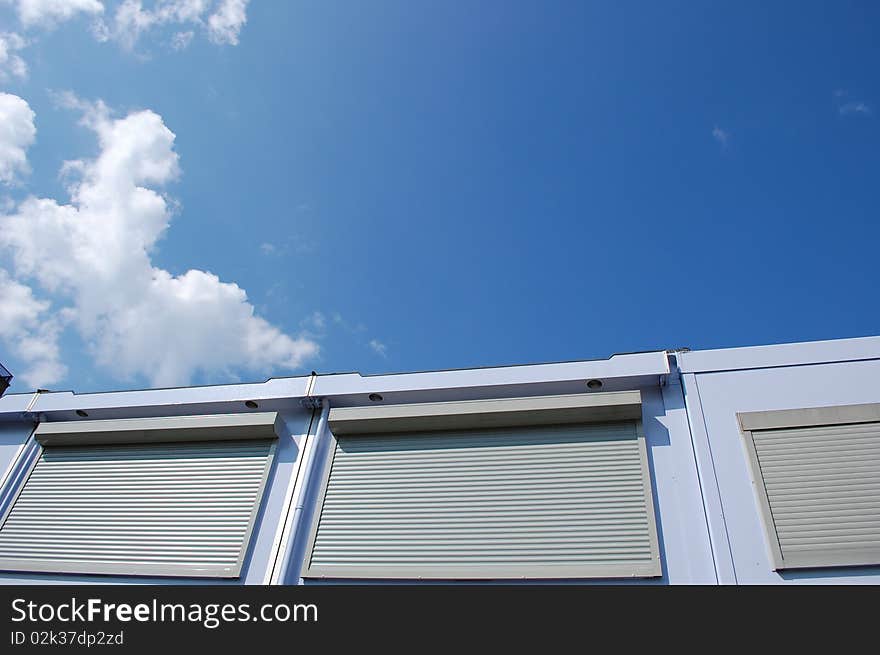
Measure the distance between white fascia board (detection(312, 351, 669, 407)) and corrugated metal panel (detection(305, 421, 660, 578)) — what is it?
0.71 metres

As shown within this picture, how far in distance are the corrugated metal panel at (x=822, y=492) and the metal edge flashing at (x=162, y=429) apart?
7.43 metres

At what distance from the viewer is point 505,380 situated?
30.6ft

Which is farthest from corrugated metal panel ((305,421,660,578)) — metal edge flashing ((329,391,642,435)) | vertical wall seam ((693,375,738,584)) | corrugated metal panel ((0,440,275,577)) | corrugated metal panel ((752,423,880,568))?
corrugated metal panel ((752,423,880,568))

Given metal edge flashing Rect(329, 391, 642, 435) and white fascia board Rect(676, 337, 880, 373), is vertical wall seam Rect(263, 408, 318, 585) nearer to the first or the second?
metal edge flashing Rect(329, 391, 642, 435)

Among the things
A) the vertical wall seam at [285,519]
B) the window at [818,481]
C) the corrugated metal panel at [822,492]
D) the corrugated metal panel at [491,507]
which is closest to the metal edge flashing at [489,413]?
the corrugated metal panel at [491,507]

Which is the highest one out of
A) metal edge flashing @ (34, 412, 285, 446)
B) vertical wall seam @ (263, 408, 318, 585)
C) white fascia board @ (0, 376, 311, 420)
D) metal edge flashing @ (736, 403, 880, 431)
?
white fascia board @ (0, 376, 311, 420)

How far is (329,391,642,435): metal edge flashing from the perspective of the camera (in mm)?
8586

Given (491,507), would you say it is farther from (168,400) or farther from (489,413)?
(168,400)

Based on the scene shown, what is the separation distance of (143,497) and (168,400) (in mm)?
1817

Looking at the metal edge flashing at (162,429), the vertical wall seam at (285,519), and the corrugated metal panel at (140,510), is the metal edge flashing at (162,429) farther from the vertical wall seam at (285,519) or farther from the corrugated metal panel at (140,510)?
the vertical wall seam at (285,519)

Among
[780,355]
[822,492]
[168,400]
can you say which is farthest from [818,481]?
[168,400]

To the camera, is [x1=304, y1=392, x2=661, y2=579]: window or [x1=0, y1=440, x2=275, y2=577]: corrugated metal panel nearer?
[x1=304, y1=392, x2=661, y2=579]: window

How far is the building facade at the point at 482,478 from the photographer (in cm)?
725
